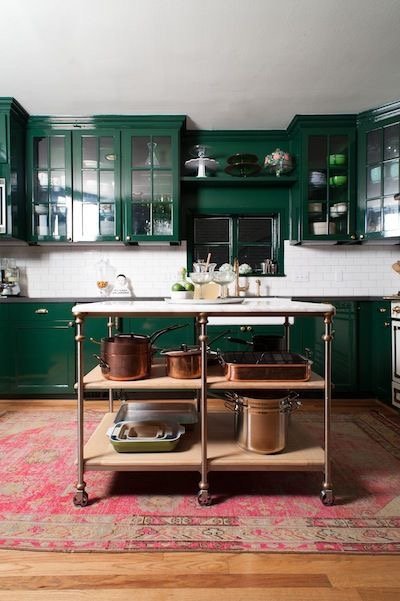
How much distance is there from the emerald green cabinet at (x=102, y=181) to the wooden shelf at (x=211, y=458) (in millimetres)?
2284

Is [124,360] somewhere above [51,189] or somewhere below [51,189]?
Answer: below

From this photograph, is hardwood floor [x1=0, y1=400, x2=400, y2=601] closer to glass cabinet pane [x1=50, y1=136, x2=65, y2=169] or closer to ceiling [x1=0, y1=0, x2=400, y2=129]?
ceiling [x1=0, y1=0, x2=400, y2=129]

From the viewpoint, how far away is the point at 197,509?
181 cm

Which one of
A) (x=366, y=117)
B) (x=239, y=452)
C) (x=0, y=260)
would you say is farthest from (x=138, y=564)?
(x=366, y=117)

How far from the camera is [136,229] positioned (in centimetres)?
386

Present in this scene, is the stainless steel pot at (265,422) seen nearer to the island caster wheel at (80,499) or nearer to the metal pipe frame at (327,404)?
the metal pipe frame at (327,404)

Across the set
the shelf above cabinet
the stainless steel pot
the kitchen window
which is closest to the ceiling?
the shelf above cabinet

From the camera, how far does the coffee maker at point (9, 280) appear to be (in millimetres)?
3975

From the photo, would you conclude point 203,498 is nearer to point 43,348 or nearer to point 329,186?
point 43,348

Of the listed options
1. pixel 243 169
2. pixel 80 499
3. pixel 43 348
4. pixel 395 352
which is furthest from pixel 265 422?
pixel 243 169

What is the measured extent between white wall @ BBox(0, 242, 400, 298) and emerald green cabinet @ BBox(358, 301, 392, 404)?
1.94 ft

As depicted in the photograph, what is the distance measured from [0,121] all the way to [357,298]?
140 inches

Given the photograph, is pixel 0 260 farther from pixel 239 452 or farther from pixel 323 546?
pixel 323 546

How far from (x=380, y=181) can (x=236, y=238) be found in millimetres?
1466
